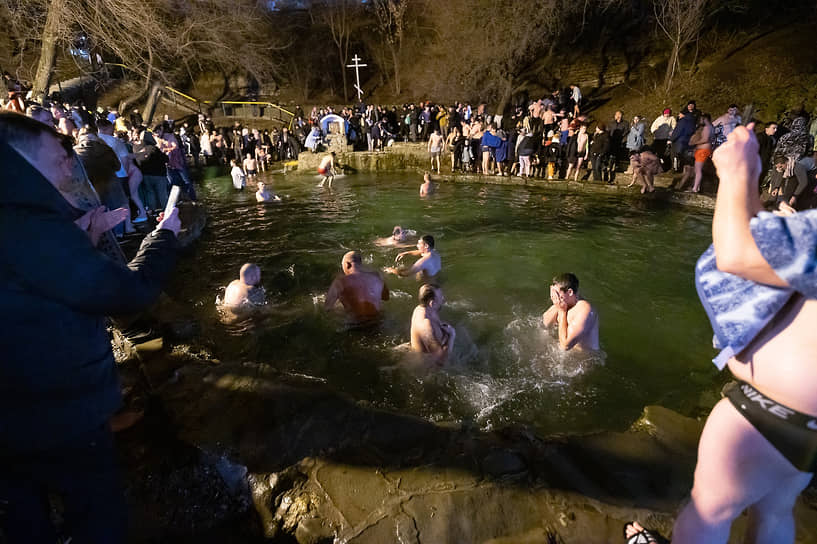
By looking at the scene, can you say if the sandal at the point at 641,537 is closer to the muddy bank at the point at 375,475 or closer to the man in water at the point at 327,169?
the muddy bank at the point at 375,475

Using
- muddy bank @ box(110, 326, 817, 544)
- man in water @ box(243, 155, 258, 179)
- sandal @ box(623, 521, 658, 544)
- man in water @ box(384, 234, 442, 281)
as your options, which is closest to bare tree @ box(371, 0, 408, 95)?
man in water @ box(243, 155, 258, 179)

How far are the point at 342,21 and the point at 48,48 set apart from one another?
28637mm

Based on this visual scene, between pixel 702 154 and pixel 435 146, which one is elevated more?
pixel 435 146

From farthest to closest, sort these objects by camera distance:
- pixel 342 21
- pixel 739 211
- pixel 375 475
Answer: pixel 342 21, pixel 375 475, pixel 739 211

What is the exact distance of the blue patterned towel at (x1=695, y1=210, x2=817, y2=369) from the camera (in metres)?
1.07

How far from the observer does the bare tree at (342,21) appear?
34969 mm

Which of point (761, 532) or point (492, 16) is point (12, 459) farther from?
point (492, 16)

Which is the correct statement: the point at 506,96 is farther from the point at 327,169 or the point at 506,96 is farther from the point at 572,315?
the point at 572,315

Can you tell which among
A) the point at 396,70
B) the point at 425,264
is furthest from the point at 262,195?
the point at 396,70

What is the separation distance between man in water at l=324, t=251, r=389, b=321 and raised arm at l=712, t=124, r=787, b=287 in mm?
4372

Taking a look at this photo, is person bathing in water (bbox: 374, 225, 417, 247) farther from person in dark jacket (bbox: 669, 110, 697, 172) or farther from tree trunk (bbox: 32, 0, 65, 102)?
tree trunk (bbox: 32, 0, 65, 102)

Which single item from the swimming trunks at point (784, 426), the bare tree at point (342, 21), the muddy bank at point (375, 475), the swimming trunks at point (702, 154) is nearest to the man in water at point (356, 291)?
the muddy bank at point (375, 475)

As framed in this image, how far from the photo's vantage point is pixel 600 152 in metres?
12.1

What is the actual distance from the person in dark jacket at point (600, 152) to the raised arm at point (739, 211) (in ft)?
39.9
